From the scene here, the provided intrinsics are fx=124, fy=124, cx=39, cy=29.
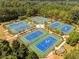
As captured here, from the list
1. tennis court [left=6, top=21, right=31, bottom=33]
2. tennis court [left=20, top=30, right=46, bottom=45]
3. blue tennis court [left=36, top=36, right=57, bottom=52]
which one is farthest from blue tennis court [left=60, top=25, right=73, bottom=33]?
tennis court [left=6, top=21, right=31, bottom=33]

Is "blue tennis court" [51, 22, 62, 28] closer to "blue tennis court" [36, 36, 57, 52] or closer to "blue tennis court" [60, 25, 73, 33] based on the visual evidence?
"blue tennis court" [60, 25, 73, 33]

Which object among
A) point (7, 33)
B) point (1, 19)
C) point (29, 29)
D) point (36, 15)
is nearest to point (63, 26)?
point (29, 29)

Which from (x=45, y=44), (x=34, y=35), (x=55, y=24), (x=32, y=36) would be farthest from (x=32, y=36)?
(x=55, y=24)

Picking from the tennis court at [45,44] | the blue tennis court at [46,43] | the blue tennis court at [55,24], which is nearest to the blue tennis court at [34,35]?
the tennis court at [45,44]

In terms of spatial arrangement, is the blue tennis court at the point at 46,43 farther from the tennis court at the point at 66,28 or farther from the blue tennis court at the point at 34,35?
the tennis court at the point at 66,28

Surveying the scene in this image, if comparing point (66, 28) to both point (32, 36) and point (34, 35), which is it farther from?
point (32, 36)
